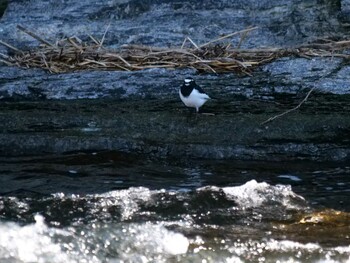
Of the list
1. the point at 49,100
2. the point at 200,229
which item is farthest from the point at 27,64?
the point at 200,229

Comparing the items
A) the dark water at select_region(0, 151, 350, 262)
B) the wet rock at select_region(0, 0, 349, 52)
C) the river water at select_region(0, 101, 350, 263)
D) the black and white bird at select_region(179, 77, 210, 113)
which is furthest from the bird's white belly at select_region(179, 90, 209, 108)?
the wet rock at select_region(0, 0, 349, 52)

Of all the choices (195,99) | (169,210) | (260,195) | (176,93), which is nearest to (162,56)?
(176,93)

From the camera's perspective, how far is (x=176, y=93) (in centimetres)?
665

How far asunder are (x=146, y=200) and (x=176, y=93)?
6.94 feet

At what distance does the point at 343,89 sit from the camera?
21.1 ft

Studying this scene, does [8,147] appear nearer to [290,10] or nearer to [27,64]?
[27,64]

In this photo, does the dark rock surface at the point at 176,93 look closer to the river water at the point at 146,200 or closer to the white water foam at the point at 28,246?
the river water at the point at 146,200

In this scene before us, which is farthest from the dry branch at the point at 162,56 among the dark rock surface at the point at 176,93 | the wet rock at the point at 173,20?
the wet rock at the point at 173,20

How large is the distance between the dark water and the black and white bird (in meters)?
0.53

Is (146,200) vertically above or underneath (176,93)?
underneath

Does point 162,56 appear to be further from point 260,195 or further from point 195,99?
point 260,195

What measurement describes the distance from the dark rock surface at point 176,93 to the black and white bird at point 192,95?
10cm

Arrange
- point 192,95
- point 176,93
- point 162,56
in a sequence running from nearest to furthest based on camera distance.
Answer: point 192,95 → point 176,93 → point 162,56

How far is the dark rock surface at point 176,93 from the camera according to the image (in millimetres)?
5645
